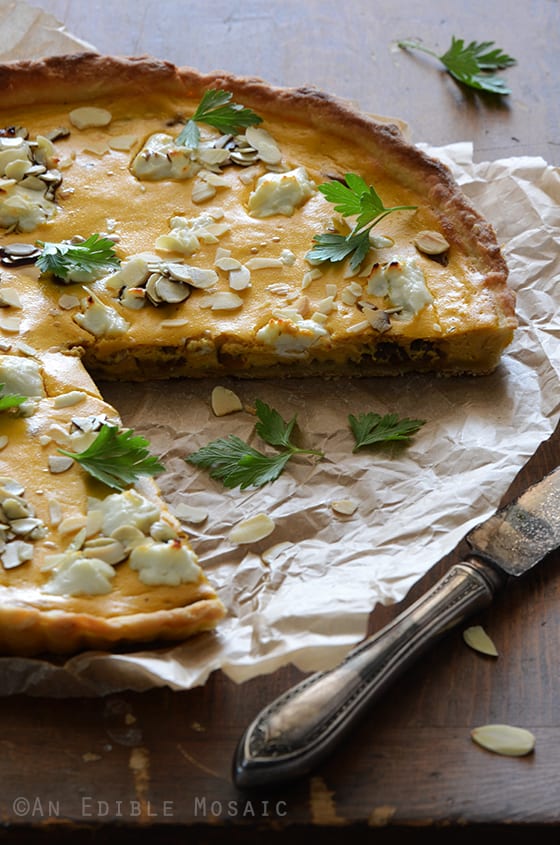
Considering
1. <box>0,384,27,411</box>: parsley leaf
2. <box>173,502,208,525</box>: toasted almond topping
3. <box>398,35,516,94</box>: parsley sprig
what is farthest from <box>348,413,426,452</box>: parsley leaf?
<box>398,35,516,94</box>: parsley sprig

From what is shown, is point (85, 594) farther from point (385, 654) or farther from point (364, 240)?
point (364, 240)

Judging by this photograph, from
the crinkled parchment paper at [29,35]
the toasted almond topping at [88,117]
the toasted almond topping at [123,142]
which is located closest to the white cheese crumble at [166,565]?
the toasted almond topping at [123,142]

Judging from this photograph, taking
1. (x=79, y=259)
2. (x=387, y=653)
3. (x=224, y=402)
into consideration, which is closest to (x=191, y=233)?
(x=79, y=259)

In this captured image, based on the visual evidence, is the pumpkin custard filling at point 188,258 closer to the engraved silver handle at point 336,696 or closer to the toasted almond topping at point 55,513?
the toasted almond topping at point 55,513

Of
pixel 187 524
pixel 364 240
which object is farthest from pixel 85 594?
pixel 364 240

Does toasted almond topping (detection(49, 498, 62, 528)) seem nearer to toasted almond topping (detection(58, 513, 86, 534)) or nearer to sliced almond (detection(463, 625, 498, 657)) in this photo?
toasted almond topping (detection(58, 513, 86, 534))

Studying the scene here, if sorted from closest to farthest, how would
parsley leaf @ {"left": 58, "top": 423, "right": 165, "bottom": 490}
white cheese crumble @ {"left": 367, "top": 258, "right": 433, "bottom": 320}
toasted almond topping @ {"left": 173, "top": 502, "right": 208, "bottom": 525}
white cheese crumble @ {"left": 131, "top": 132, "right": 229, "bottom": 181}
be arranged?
1. parsley leaf @ {"left": 58, "top": 423, "right": 165, "bottom": 490}
2. toasted almond topping @ {"left": 173, "top": 502, "right": 208, "bottom": 525}
3. white cheese crumble @ {"left": 367, "top": 258, "right": 433, "bottom": 320}
4. white cheese crumble @ {"left": 131, "top": 132, "right": 229, "bottom": 181}
